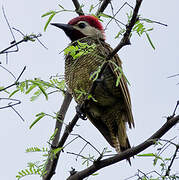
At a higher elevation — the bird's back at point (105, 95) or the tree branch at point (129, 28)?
the bird's back at point (105, 95)

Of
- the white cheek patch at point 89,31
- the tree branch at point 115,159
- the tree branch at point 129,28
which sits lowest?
the tree branch at point 115,159

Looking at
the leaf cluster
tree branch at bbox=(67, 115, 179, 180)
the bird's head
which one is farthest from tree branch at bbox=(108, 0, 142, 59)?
the bird's head

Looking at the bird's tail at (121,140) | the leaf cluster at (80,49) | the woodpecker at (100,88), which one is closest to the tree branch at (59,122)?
the woodpecker at (100,88)

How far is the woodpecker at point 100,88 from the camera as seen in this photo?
13.6 feet

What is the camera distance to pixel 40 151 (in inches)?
108

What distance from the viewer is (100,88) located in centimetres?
426

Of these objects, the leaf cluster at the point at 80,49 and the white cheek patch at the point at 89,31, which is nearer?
the leaf cluster at the point at 80,49

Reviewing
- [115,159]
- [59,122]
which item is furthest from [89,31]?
[115,159]

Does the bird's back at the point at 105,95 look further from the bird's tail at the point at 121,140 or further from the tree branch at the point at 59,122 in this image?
the tree branch at the point at 59,122

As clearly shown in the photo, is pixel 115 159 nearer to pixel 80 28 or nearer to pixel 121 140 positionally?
pixel 121 140

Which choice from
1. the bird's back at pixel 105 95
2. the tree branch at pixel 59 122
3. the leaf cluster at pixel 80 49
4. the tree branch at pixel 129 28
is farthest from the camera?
the bird's back at pixel 105 95

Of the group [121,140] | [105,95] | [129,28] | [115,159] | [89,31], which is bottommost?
[115,159]

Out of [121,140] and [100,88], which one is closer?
[100,88]

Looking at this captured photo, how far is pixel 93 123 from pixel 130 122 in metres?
0.65
